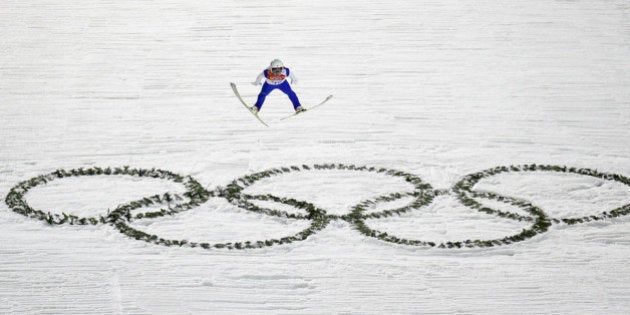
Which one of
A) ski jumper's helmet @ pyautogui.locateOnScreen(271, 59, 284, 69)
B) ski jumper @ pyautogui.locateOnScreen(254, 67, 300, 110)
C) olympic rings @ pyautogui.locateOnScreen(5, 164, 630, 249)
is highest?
ski jumper's helmet @ pyautogui.locateOnScreen(271, 59, 284, 69)

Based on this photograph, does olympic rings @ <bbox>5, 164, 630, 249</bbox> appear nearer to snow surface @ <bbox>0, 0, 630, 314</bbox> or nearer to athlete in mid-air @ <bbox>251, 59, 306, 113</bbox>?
snow surface @ <bbox>0, 0, 630, 314</bbox>

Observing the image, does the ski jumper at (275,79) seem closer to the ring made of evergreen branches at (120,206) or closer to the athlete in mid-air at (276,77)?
the athlete in mid-air at (276,77)

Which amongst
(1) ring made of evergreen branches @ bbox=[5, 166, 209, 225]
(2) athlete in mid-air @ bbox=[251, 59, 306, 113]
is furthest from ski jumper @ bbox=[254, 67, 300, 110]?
(1) ring made of evergreen branches @ bbox=[5, 166, 209, 225]

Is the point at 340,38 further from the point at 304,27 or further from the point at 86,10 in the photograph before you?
the point at 86,10

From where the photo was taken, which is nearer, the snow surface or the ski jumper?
the snow surface

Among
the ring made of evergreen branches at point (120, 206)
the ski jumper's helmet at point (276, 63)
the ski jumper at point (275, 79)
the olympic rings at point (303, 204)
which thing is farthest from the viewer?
the ski jumper at point (275, 79)

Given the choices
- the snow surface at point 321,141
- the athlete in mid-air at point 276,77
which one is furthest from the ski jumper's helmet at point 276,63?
the snow surface at point 321,141
